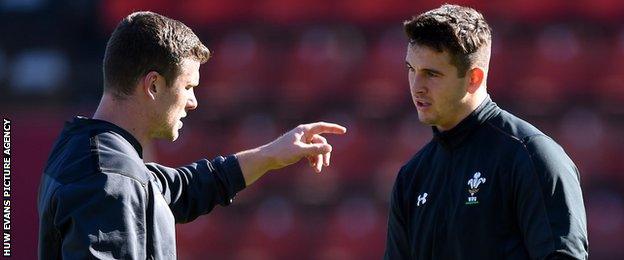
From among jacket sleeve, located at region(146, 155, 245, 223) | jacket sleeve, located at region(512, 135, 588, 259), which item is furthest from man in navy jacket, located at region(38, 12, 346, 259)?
jacket sleeve, located at region(512, 135, 588, 259)

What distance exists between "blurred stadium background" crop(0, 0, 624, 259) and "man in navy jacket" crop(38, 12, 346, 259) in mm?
5283

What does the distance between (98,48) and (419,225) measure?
5960 mm

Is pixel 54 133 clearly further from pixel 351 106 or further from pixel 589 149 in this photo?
pixel 589 149

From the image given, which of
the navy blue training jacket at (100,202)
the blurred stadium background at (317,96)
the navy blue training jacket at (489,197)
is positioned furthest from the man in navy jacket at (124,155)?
the blurred stadium background at (317,96)

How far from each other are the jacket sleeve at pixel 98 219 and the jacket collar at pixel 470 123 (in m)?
0.95

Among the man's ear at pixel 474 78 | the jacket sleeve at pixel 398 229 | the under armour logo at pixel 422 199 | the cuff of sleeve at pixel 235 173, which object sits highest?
the man's ear at pixel 474 78

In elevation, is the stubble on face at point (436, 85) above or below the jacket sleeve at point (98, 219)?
above

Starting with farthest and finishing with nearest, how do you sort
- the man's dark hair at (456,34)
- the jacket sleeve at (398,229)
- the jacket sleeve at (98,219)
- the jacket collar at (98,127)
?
the jacket sleeve at (398,229), the man's dark hair at (456,34), the jacket collar at (98,127), the jacket sleeve at (98,219)

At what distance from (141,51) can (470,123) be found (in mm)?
932

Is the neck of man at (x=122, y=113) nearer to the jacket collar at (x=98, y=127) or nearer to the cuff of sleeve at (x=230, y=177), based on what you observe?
the jacket collar at (x=98, y=127)

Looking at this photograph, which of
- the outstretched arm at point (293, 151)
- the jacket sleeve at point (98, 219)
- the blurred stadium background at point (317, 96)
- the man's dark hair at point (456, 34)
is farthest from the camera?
the blurred stadium background at point (317, 96)

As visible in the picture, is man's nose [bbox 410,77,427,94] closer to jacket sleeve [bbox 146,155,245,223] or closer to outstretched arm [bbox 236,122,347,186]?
outstretched arm [bbox 236,122,347,186]

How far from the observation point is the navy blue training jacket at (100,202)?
101 inches

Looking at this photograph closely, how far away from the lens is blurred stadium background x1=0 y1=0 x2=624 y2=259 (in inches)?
317
